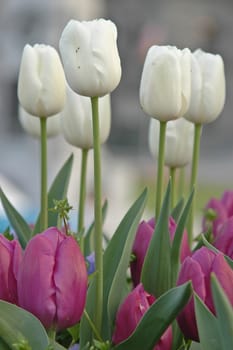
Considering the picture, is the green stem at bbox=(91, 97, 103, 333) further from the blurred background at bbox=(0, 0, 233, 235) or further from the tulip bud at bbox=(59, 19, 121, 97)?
the blurred background at bbox=(0, 0, 233, 235)

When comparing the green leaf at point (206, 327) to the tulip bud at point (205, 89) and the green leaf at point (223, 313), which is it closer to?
the green leaf at point (223, 313)

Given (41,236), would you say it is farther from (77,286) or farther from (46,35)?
(46,35)

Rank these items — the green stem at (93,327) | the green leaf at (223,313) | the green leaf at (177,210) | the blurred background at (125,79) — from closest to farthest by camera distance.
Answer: the green leaf at (223,313) < the green stem at (93,327) < the green leaf at (177,210) < the blurred background at (125,79)

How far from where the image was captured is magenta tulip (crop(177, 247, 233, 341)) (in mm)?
469

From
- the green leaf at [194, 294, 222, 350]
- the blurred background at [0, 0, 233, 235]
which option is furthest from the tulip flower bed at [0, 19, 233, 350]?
the blurred background at [0, 0, 233, 235]

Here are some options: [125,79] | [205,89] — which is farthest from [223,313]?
[125,79]

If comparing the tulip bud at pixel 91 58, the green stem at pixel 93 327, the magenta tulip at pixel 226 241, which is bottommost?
the green stem at pixel 93 327

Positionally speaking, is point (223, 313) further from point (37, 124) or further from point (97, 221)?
point (37, 124)

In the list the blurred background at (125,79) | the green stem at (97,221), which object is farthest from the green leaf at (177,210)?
the blurred background at (125,79)

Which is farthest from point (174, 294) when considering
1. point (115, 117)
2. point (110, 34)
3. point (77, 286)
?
point (115, 117)

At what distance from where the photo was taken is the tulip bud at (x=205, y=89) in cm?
65

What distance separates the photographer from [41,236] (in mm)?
480

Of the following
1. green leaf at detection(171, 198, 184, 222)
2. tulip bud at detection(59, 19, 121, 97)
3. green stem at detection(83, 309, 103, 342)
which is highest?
→ tulip bud at detection(59, 19, 121, 97)

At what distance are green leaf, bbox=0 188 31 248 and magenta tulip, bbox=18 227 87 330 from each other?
0.16 meters
